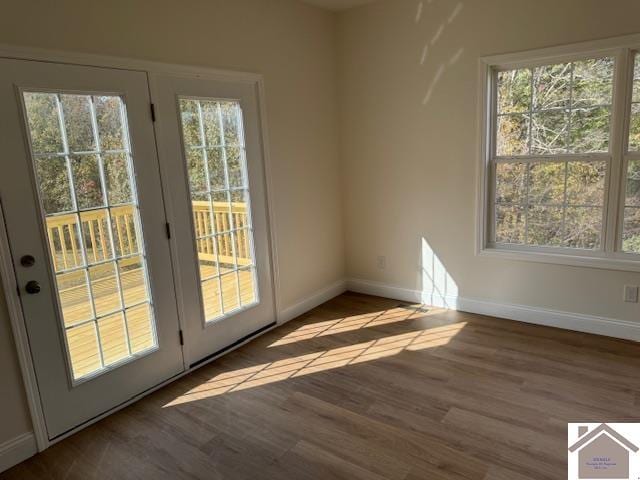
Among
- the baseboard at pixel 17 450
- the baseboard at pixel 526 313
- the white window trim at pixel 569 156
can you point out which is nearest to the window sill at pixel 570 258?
the white window trim at pixel 569 156

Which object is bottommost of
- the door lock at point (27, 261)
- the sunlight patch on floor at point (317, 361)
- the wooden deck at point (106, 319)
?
the sunlight patch on floor at point (317, 361)

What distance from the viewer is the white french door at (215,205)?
308 cm

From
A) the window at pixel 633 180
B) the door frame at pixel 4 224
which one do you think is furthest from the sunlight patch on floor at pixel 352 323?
the window at pixel 633 180

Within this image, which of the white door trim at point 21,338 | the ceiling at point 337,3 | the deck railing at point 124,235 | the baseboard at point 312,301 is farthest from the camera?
the baseboard at point 312,301

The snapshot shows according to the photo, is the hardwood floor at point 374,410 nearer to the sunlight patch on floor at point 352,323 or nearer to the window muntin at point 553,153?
the sunlight patch on floor at point 352,323

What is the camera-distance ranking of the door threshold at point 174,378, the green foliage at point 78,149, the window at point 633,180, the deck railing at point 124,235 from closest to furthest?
1. the green foliage at point 78,149
2. the deck railing at point 124,235
3. the door threshold at point 174,378
4. the window at point 633,180

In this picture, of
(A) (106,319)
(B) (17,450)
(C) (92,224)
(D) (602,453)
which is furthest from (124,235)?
(D) (602,453)

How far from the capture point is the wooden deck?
8.57ft

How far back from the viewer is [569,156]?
3.47 meters

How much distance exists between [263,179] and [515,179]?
6.66 feet

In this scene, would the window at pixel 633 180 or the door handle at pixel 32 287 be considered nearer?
the door handle at pixel 32 287

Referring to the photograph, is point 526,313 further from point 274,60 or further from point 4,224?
point 4,224

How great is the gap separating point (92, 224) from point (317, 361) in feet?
5.77

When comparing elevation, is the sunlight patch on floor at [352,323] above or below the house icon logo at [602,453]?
above
